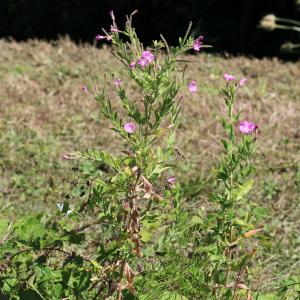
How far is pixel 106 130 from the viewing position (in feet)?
17.3

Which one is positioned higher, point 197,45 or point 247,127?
point 197,45

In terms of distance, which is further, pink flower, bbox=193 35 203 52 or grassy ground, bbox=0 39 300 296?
grassy ground, bbox=0 39 300 296

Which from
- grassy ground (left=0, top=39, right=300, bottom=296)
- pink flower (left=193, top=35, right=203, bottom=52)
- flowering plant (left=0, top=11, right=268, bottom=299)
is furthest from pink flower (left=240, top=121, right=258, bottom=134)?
grassy ground (left=0, top=39, right=300, bottom=296)

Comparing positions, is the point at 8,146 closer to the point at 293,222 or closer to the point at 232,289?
the point at 293,222

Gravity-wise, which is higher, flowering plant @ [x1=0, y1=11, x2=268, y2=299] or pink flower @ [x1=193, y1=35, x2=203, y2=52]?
pink flower @ [x1=193, y1=35, x2=203, y2=52]

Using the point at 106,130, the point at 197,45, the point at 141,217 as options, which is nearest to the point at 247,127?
the point at 197,45

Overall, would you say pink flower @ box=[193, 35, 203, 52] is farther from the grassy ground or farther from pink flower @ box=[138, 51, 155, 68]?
the grassy ground

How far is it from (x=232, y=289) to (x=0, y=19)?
891 cm

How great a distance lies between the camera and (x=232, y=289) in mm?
2377

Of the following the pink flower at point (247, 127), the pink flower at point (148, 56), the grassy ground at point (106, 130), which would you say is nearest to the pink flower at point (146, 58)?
the pink flower at point (148, 56)

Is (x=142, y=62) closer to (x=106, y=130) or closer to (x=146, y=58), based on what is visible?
(x=146, y=58)

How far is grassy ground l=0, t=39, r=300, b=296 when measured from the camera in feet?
13.7

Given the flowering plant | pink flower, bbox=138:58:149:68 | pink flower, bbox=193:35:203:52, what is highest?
pink flower, bbox=193:35:203:52

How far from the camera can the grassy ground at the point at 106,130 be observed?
4.19 m
